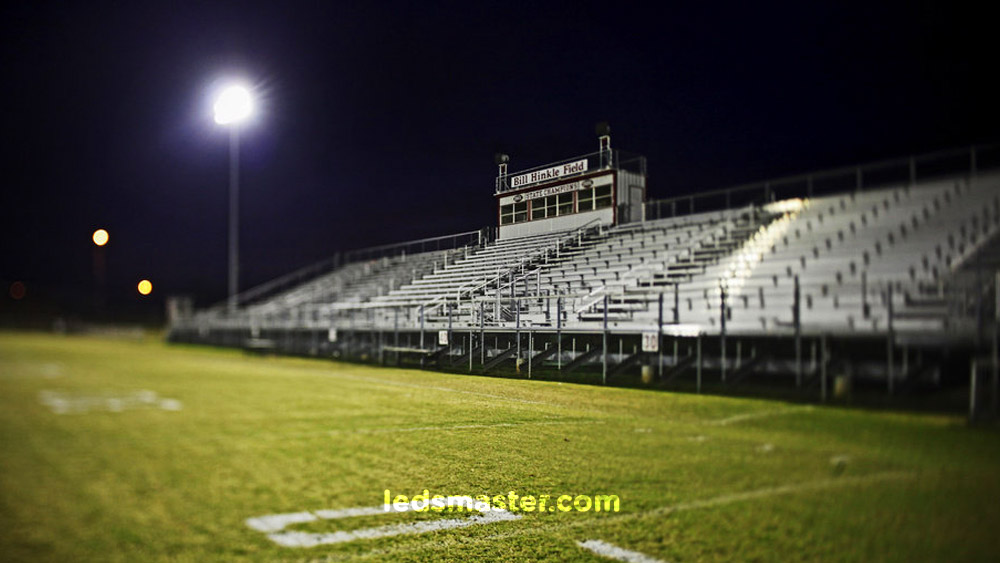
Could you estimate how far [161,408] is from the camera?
8438 mm

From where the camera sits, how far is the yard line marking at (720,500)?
1.70 metres

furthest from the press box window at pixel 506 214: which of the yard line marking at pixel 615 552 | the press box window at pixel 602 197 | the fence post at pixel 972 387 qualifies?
the yard line marking at pixel 615 552

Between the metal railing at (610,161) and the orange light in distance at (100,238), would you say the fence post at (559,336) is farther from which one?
the orange light in distance at (100,238)

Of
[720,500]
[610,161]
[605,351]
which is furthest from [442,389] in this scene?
[720,500]

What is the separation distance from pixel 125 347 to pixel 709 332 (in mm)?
4730

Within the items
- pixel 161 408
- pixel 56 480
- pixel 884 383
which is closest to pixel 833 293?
pixel 884 383

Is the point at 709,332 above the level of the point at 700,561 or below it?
above

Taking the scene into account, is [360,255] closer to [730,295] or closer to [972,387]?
[730,295]

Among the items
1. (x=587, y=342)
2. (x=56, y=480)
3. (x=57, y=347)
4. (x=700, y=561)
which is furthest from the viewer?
(x=56, y=480)

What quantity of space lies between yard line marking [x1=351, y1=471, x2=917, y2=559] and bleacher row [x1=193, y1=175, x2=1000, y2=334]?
54 cm

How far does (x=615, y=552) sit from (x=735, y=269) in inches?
127

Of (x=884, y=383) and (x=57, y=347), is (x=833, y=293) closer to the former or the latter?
(x=884, y=383)

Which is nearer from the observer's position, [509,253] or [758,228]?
[758,228]

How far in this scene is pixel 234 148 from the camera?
475cm
